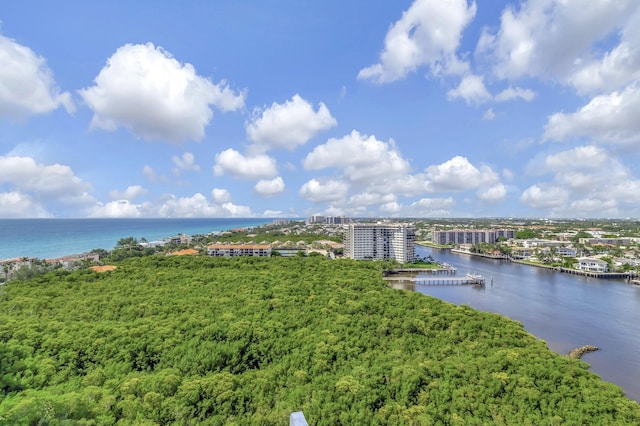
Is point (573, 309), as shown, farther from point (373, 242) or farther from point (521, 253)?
point (521, 253)

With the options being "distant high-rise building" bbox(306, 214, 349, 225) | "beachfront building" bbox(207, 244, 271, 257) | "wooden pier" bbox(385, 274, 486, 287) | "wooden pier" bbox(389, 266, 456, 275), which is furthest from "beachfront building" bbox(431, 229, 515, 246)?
"distant high-rise building" bbox(306, 214, 349, 225)

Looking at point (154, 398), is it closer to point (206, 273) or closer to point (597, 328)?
point (206, 273)

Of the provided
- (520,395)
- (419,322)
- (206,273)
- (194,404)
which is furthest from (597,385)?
(206,273)

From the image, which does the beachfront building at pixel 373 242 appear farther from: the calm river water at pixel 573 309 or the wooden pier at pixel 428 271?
the calm river water at pixel 573 309

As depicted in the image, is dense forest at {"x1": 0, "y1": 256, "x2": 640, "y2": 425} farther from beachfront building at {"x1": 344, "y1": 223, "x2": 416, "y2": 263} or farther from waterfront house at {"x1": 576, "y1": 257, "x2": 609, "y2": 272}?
waterfront house at {"x1": 576, "y1": 257, "x2": 609, "y2": 272}

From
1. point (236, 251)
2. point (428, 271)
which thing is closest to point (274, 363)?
point (428, 271)
